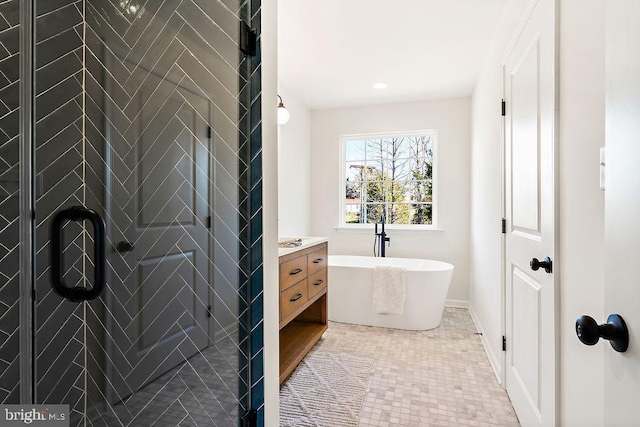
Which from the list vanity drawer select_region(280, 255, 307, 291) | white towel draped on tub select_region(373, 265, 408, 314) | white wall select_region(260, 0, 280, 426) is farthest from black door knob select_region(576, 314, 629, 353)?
white towel draped on tub select_region(373, 265, 408, 314)

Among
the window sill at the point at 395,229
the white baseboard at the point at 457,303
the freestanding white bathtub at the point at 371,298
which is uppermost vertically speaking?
the window sill at the point at 395,229

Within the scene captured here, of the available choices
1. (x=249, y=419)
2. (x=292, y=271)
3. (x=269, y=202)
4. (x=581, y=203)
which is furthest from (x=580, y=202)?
(x=292, y=271)

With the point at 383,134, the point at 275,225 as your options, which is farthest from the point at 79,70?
the point at 383,134

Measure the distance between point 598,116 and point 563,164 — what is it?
29 cm

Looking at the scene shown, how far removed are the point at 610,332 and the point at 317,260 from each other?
7.48ft

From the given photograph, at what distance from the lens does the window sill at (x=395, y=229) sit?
4.18 meters

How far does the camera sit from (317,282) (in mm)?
Answer: 2805

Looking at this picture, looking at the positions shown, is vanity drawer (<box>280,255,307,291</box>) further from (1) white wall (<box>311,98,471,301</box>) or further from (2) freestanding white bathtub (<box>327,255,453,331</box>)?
(1) white wall (<box>311,98,471,301</box>)

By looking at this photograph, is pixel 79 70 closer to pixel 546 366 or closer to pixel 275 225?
pixel 275 225

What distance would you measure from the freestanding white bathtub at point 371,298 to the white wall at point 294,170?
910 millimetres

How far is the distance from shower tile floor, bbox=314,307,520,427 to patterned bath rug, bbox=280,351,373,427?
7 cm

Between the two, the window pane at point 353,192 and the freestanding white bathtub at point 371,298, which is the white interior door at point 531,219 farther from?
the window pane at point 353,192

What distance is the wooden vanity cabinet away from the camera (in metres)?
2.19

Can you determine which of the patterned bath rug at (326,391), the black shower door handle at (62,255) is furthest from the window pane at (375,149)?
the black shower door handle at (62,255)
